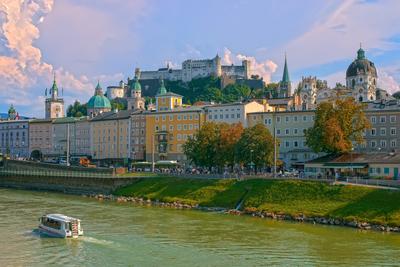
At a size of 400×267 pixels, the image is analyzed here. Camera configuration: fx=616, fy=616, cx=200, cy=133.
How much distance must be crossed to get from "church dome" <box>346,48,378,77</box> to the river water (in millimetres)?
95130

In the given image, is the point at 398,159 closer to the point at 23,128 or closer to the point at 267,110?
the point at 267,110

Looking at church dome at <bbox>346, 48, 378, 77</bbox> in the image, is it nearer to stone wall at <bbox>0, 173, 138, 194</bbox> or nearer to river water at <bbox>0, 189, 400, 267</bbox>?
stone wall at <bbox>0, 173, 138, 194</bbox>

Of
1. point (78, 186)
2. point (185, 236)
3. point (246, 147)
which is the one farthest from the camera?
point (78, 186)

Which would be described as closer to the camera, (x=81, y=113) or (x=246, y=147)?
(x=246, y=147)

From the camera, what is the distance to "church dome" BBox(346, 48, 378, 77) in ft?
485

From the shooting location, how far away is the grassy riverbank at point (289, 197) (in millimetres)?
56500

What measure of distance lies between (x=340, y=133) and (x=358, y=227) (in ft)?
82.1

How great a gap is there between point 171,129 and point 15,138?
6384cm

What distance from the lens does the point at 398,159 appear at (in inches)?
2751

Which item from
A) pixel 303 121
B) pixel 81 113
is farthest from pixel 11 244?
pixel 81 113

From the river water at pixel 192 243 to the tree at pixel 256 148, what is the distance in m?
18.2

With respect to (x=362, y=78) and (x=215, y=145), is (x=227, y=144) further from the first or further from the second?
(x=362, y=78)

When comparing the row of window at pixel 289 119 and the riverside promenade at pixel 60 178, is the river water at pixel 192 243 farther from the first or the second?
the row of window at pixel 289 119

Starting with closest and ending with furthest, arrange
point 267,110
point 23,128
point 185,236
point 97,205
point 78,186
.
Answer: point 185,236
point 97,205
point 78,186
point 267,110
point 23,128
